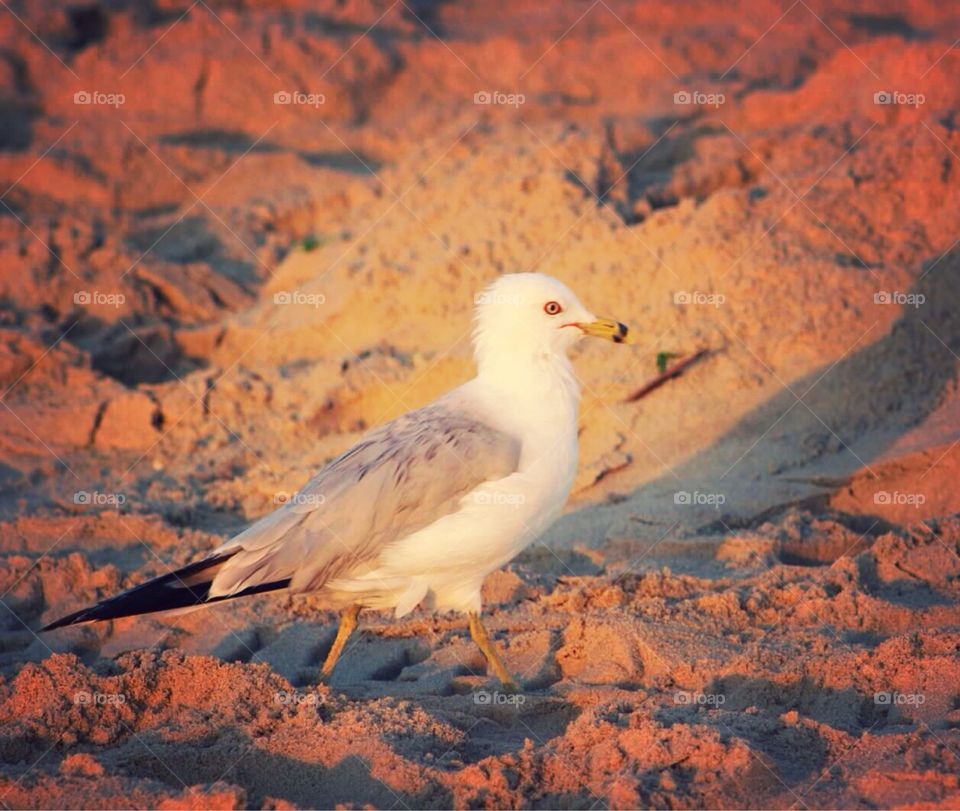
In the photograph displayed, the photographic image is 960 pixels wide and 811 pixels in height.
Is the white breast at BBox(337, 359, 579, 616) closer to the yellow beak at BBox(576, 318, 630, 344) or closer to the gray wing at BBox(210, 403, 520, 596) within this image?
the gray wing at BBox(210, 403, 520, 596)

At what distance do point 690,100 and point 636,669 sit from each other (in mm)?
6941

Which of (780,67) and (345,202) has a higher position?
(780,67)

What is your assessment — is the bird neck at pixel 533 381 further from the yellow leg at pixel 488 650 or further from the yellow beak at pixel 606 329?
the yellow leg at pixel 488 650

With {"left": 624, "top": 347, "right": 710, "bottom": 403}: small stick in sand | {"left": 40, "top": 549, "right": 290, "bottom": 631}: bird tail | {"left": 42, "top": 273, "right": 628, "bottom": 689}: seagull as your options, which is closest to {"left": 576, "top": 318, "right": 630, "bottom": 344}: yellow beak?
{"left": 42, "top": 273, "right": 628, "bottom": 689}: seagull

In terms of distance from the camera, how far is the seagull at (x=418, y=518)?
4953 millimetres

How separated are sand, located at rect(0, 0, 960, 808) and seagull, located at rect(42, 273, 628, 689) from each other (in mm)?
339

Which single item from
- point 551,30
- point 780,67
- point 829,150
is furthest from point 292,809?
point 551,30

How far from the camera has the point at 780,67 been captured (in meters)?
11.4

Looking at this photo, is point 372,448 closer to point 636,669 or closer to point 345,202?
point 636,669

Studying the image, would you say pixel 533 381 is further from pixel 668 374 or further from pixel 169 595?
pixel 668 374

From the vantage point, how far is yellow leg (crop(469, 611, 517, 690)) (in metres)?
5.03

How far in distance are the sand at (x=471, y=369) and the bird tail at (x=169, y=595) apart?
0.85ft

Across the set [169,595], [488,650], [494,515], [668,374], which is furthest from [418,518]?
[668,374]

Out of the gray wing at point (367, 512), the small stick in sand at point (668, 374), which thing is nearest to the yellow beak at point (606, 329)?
the gray wing at point (367, 512)
